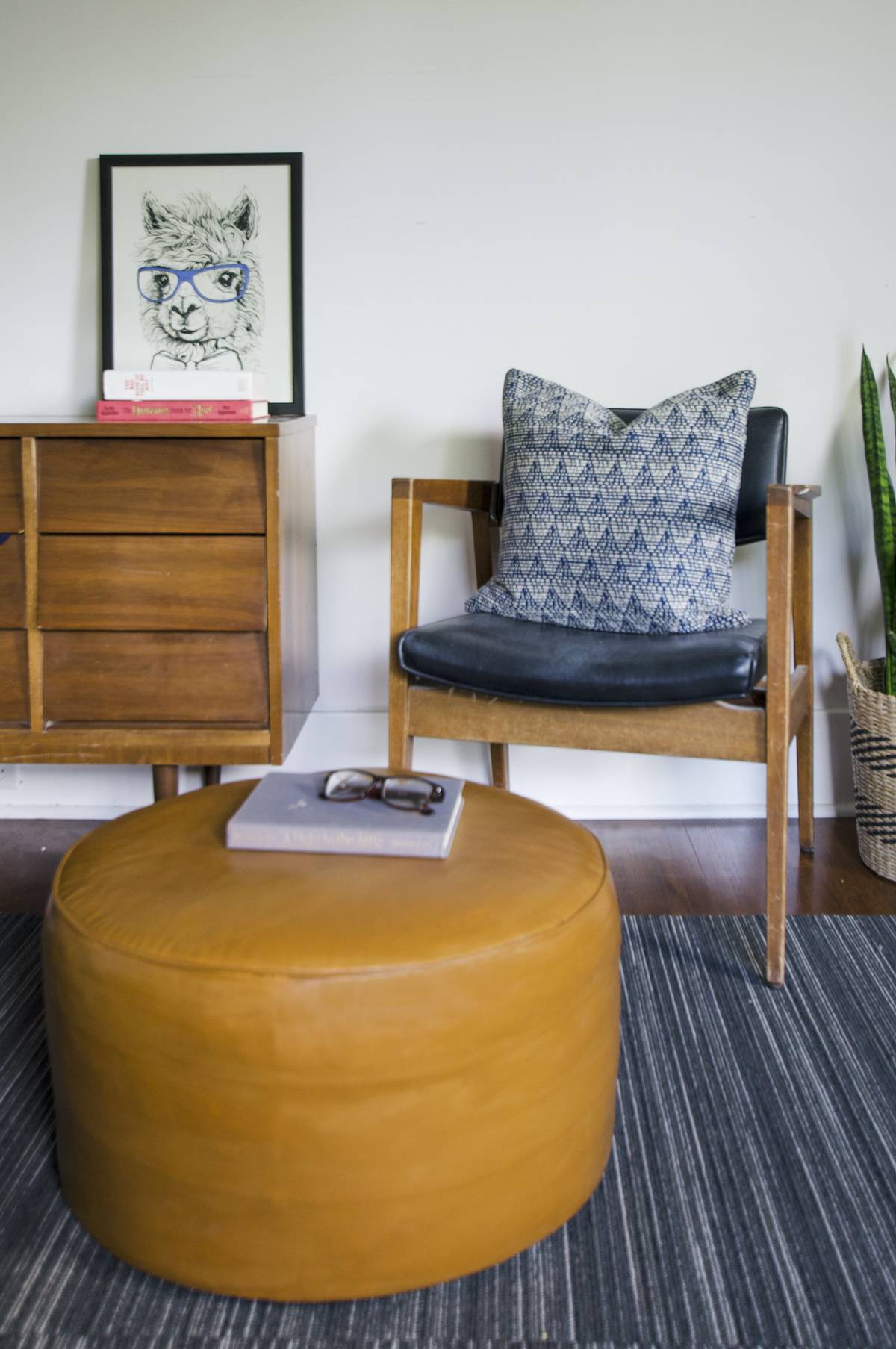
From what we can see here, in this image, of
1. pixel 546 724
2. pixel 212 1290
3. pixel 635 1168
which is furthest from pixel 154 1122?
pixel 546 724

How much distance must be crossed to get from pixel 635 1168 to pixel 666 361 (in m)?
1.76

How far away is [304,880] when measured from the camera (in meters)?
1.17

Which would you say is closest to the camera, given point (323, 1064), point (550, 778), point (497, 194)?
point (323, 1064)

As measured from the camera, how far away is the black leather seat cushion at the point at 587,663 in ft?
5.92

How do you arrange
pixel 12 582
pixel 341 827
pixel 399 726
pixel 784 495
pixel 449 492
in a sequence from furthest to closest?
1. pixel 449 492
2. pixel 12 582
3. pixel 399 726
4. pixel 784 495
5. pixel 341 827

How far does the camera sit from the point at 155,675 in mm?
2145

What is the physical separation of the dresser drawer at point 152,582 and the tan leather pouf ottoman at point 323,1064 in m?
0.97

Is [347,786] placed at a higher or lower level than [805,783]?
higher

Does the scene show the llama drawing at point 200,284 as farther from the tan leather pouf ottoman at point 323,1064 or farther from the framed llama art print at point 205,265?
the tan leather pouf ottoman at point 323,1064

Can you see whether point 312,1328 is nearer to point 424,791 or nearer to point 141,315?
point 424,791

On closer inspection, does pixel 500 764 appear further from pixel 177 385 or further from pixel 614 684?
pixel 177 385

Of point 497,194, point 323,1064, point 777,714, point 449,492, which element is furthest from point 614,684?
point 497,194

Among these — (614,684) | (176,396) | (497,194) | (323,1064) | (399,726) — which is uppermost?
(497,194)

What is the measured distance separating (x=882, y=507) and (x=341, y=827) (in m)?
1.55
